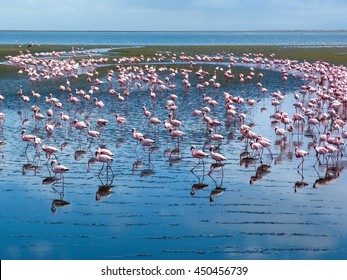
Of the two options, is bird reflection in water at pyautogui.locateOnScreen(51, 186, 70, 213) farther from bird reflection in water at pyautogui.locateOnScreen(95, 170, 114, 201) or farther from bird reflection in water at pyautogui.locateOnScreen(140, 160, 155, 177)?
bird reflection in water at pyautogui.locateOnScreen(140, 160, 155, 177)

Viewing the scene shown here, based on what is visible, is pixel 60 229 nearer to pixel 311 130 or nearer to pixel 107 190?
pixel 107 190

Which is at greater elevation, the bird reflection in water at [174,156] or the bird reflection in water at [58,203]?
the bird reflection in water at [174,156]

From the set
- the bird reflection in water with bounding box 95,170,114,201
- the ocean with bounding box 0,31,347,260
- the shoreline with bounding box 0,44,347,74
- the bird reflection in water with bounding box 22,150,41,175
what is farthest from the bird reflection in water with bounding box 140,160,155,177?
the shoreline with bounding box 0,44,347,74

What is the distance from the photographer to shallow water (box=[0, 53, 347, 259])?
10469mm

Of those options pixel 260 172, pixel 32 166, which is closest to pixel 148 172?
pixel 260 172

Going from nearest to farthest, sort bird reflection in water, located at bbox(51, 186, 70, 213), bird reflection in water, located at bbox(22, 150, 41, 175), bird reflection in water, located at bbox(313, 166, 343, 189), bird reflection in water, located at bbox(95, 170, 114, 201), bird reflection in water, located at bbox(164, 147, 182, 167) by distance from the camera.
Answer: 1. bird reflection in water, located at bbox(51, 186, 70, 213)
2. bird reflection in water, located at bbox(95, 170, 114, 201)
3. bird reflection in water, located at bbox(313, 166, 343, 189)
4. bird reflection in water, located at bbox(22, 150, 41, 175)
5. bird reflection in water, located at bbox(164, 147, 182, 167)

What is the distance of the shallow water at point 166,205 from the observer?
10.5m

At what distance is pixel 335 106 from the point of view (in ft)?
79.6

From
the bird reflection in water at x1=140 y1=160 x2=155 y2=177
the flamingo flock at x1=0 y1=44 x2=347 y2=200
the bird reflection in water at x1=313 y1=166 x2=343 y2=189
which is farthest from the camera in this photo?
the flamingo flock at x1=0 y1=44 x2=347 y2=200

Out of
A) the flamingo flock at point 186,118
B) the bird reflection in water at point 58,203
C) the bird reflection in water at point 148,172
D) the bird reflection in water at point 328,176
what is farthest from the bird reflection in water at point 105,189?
the bird reflection in water at point 328,176

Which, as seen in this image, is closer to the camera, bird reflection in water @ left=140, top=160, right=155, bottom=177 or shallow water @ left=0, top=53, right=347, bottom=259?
shallow water @ left=0, top=53, right=347, bottom=259

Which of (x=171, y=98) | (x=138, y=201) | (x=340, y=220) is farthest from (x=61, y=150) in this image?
(x=171, y=98)

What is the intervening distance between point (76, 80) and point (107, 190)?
26005 millimetres

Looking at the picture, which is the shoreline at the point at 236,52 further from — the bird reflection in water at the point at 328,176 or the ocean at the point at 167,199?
the bird reflection in water at the point at 328,176
